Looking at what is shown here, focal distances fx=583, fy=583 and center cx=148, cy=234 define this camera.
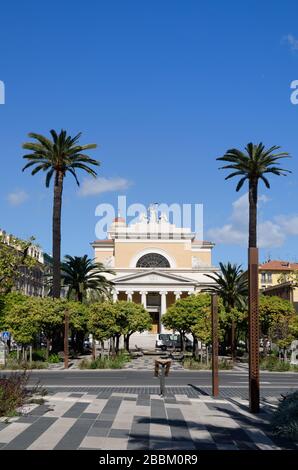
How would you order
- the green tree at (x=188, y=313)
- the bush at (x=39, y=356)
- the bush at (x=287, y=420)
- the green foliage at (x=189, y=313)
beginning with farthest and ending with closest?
the green tree at (x=188, y=313) < the green foliage at (x=189, y=313) < the bush at (x=39, y=356) < the bush at (x=287, y=420)

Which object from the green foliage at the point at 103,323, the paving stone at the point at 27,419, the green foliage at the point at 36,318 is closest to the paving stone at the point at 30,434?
the paving stone at the point at 27,419

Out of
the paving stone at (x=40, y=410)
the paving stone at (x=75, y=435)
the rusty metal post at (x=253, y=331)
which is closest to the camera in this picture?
the paving stone at (x=75, y=435)

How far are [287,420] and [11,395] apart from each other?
6442mm

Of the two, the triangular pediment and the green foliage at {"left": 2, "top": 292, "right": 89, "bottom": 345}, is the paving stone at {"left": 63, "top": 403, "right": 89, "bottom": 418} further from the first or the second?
the triangular pediment

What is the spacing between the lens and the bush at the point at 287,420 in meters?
12.0

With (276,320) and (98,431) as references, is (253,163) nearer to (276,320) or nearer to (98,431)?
(276,320)

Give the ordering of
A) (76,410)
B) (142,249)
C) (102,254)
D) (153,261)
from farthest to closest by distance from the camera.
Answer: (102,254)
(153,261)
(142,249)
(76,410)

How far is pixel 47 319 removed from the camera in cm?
4047

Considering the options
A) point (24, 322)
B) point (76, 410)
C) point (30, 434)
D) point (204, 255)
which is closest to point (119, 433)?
point (30, 434)

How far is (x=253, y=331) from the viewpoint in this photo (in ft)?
51.6

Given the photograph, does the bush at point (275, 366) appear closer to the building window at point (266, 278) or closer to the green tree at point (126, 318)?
the green tree at point (126, 318)

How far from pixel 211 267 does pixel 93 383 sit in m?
65.7
